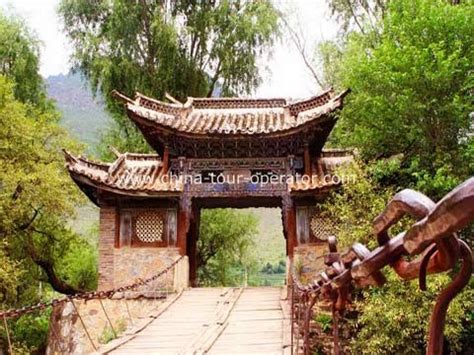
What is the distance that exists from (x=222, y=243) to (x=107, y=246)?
8.94m

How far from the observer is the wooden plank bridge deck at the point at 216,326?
7.64 metres

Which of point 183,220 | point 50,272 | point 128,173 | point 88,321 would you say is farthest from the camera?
point 50,272

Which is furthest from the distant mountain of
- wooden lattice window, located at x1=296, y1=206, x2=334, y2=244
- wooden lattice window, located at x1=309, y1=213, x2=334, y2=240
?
wooden lattice window, located at x1=309, y1=213, x2=334, y2=240

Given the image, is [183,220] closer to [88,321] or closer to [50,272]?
[88,321]

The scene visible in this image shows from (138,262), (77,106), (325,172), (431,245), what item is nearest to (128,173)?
(138,262)

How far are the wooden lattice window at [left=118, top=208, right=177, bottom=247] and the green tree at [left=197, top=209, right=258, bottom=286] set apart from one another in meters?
7.85

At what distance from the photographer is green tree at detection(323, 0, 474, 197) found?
9.31m

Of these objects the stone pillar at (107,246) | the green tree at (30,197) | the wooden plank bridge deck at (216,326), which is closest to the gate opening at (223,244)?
the green tree at (30,197)

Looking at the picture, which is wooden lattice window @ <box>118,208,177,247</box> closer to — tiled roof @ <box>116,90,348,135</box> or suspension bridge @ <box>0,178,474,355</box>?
suspension bridge @ <box>0,178,474,355</box>

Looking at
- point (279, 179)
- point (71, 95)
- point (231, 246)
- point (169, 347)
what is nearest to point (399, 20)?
point (279, 179)

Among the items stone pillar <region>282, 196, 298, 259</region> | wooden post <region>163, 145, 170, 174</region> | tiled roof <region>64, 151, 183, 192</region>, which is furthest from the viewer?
wooden post <region>163, 145, 170, 174</region>

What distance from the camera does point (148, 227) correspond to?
13.6 metres

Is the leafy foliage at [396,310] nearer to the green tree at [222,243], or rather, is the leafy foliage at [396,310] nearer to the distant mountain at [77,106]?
the green tree at [222,243]

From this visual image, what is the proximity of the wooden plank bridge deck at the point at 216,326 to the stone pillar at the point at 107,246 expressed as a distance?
1.87 meters
